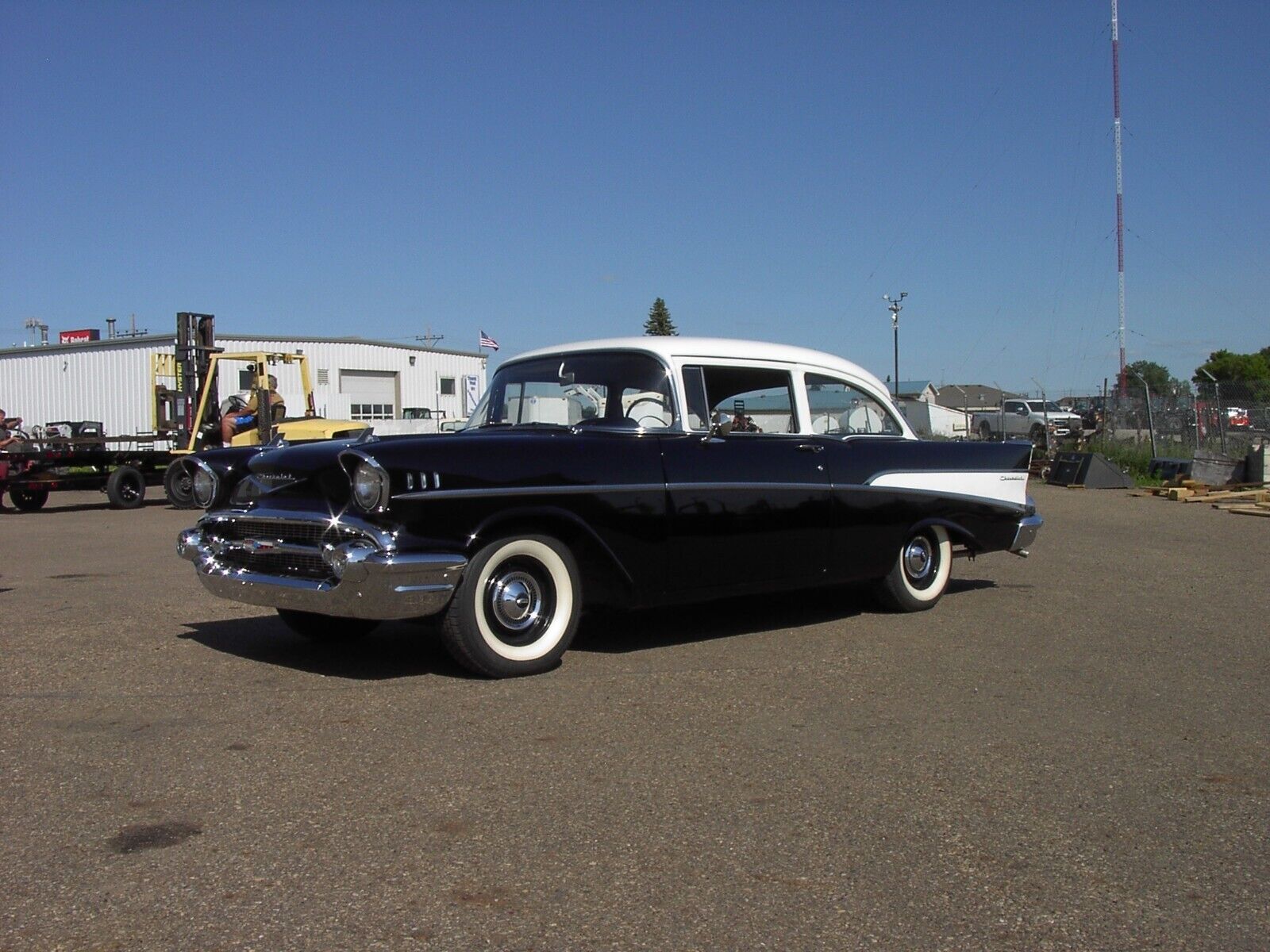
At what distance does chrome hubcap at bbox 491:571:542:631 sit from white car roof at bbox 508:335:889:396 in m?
1.60

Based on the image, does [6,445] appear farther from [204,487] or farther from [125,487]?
[204,487]

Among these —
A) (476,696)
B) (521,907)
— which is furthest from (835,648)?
(521,907)

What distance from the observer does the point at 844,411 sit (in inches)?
289

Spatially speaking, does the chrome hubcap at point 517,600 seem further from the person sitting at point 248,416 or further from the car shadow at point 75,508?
the car shadow at point 75,508

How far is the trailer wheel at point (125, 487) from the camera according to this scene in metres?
19.0

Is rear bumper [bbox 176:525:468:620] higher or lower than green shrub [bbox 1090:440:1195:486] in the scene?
higher

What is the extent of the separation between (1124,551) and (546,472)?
739 centimetres

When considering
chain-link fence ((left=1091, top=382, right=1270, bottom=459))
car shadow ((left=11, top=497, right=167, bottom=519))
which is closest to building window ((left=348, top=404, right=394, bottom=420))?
car shadow ((left=11, top=497, right=167, bottom=519))

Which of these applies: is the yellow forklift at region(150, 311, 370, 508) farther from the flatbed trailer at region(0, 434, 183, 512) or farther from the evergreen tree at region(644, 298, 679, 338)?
the evergreen tree at region(644, 298, 679, 338)

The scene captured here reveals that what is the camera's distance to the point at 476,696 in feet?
16.8

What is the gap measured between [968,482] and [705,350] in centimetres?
212

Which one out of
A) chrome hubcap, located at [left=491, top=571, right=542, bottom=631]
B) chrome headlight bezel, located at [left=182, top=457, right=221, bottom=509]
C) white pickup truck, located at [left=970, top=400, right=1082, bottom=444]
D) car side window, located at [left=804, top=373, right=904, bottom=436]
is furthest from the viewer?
white pickup truck, located at [left=970, top=400, right=1082, bottom=444]

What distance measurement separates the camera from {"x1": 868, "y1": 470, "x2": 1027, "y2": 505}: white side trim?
719 centimetres

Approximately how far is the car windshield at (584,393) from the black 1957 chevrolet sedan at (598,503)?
0.01 meters
